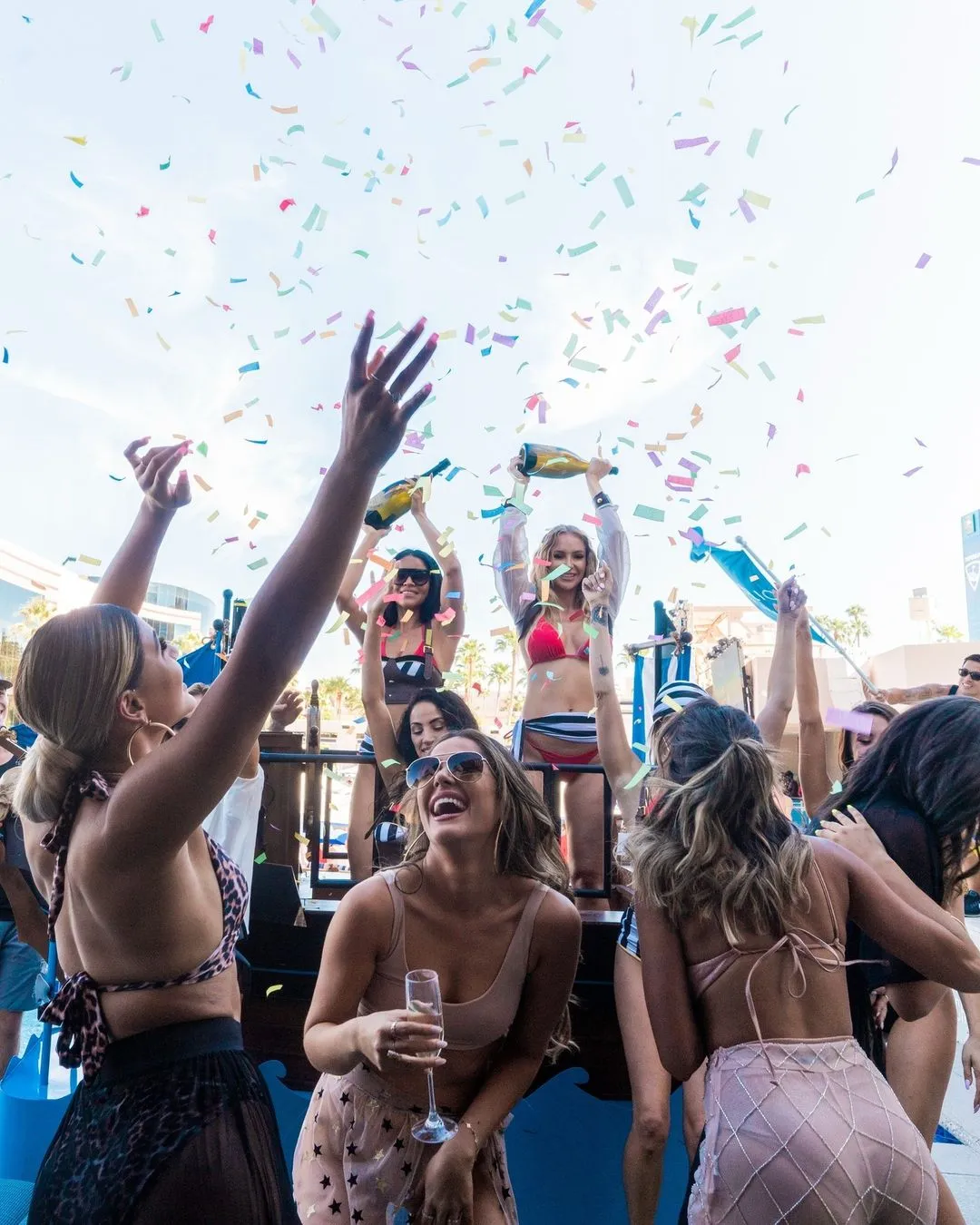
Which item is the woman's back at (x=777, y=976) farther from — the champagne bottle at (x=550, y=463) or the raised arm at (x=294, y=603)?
the champagne bottle at (x=550, y=463)

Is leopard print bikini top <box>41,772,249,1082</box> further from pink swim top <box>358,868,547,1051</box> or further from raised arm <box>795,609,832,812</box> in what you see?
raised arm <box>795,609,832,812</box>

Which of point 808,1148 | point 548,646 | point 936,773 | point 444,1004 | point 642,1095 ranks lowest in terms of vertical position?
point 642,1095

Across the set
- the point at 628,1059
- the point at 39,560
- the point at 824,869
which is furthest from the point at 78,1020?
the point at 39,560

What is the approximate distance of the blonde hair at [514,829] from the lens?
2350 mm

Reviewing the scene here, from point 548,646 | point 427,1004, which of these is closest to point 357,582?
point 548,646

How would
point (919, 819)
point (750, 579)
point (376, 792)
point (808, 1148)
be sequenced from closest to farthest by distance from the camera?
point (808, 1148), point (919, 819), point (376, 792), point (750, 579)

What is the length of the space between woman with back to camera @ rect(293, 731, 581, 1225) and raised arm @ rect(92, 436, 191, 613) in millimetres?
874

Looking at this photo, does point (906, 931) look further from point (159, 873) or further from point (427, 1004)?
point (159, 873)

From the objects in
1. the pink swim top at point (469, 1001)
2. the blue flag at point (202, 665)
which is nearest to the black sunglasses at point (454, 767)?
the pink swim top at point (469, 1001)

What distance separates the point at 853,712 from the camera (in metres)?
3.91

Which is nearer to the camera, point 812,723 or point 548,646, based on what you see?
point 812,723

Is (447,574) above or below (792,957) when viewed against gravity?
above

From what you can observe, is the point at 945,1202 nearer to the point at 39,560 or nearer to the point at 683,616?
the point at 683,616

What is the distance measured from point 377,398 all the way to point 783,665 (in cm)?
277
